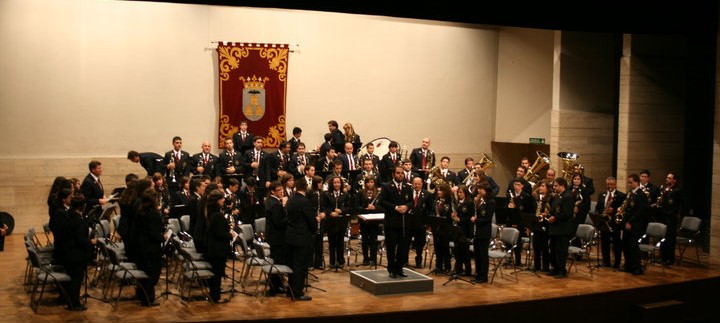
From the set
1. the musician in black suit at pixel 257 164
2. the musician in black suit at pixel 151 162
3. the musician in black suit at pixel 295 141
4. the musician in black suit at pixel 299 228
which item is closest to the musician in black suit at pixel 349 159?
the musician in black suit at pixel 295 141

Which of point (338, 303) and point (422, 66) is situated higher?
point (422, 66)

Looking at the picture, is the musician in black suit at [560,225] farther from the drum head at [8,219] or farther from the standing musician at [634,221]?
the drum head at [8,219]

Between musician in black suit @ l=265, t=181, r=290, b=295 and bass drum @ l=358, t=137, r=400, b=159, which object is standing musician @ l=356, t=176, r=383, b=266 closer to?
musician in black suit @ l=265, t=181, r=290, b=295

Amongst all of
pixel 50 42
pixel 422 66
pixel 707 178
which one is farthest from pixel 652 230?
pixel 50 42

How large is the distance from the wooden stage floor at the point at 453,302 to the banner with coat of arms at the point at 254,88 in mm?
5856

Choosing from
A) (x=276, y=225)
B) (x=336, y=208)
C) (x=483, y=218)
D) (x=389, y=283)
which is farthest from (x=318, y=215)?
(x=483, y=218)

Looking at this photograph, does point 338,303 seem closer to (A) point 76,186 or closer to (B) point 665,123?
(A) point 76,186

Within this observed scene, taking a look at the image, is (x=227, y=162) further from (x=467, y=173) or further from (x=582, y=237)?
(x=582, y=237)

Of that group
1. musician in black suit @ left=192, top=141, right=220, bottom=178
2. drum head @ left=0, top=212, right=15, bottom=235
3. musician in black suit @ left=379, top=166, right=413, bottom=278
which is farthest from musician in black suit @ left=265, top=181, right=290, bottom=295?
drum head @ left=0, top=212, right=15, bottom=235

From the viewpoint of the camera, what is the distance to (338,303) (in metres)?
12.0

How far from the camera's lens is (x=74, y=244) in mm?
11062

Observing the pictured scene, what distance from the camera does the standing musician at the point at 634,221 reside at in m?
14.2

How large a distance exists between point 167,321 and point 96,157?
7.93 m

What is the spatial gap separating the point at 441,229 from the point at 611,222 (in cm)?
328
